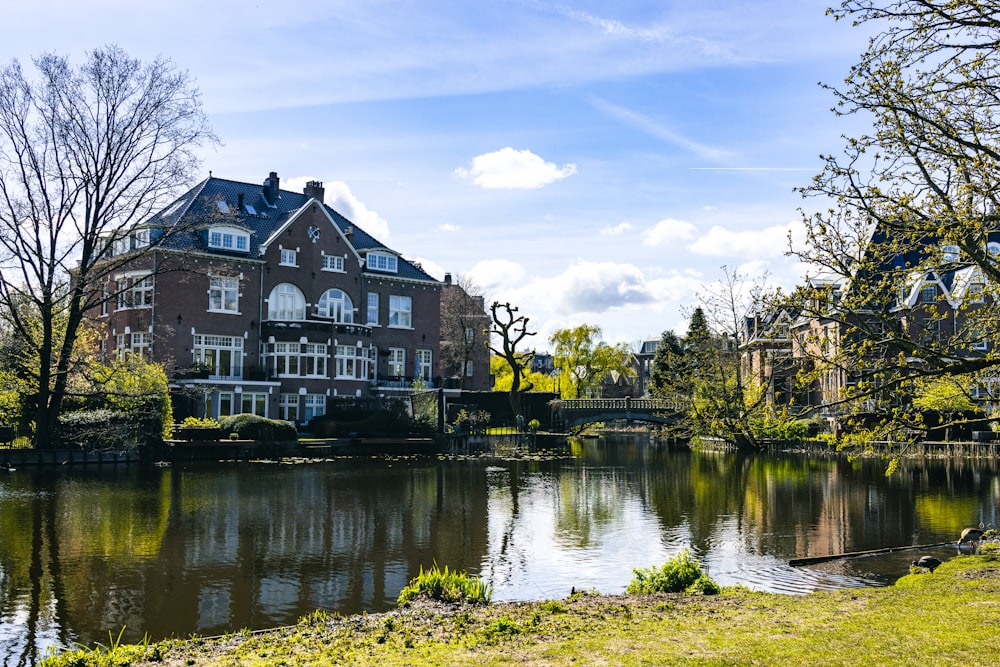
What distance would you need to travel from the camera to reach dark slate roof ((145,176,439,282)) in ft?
156

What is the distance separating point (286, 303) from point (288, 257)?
9.02 feet

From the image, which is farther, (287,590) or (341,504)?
(341,504)

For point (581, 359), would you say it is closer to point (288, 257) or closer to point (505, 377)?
point (505, 377)

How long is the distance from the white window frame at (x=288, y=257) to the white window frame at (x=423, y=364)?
36.2 ft

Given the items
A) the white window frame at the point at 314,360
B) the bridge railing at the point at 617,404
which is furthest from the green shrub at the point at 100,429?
the bridge railing at the point at 617,404

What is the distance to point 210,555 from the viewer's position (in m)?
16.1

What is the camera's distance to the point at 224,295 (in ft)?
159

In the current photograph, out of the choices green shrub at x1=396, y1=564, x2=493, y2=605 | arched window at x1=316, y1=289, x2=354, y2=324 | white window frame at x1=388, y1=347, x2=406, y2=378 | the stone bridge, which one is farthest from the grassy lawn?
the stone bridge

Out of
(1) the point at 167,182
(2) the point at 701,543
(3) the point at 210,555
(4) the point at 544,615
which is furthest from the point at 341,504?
A: (1) the point at 167,182

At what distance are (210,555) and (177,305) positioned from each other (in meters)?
33.2

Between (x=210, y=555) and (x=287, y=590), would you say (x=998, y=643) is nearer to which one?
(x=287, y=590)

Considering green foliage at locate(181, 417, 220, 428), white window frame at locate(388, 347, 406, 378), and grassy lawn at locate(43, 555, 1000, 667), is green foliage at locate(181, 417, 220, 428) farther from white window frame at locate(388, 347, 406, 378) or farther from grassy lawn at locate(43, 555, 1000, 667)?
grassy lawn at locate(43, 555, 1000, 667)

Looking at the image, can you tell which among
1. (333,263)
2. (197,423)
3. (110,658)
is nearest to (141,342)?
(197,423)

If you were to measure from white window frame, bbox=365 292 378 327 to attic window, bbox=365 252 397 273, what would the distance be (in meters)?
1.76
